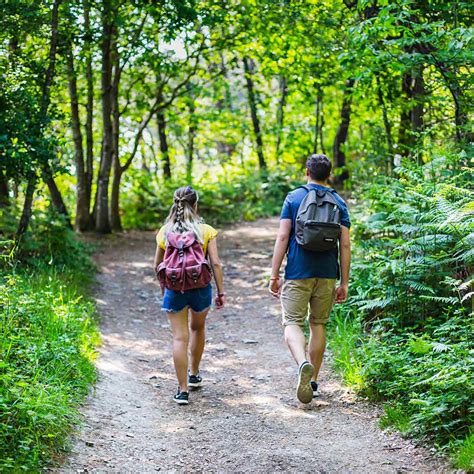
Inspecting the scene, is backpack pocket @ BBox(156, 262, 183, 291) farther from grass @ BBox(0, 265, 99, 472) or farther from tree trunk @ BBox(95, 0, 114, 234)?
tree trunk @ BBox(95, 0, 114, 234)

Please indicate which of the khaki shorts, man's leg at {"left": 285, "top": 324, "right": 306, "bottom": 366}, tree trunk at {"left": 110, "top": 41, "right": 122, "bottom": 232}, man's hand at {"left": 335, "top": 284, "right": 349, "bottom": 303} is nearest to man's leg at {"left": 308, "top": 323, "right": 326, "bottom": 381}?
the khaki shorts

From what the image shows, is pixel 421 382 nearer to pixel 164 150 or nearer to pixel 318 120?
pixel 318 120

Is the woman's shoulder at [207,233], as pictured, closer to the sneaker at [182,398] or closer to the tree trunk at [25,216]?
the sneaker at [182,398]

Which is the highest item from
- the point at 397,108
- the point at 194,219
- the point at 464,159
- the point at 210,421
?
the point at 397,108

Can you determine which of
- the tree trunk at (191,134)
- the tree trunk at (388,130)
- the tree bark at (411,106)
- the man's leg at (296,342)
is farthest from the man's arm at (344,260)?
the tree trunk at (191,134)

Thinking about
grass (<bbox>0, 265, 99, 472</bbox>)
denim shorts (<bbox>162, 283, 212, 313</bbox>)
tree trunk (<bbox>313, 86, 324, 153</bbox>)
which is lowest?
grass (<bbox>0, 265, 99, 472</bbox>)

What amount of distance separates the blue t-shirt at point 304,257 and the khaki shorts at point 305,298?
7cm

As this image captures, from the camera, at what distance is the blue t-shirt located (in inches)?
255

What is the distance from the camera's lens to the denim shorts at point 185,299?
265 inches

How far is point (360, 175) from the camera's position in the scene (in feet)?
41.8

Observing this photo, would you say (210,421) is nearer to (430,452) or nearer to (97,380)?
(97,380)

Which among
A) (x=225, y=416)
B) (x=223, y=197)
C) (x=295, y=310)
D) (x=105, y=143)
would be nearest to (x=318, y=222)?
(x=295, y=310)

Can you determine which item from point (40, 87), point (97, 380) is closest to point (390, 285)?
point (97, 380)

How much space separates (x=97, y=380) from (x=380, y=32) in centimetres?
549
